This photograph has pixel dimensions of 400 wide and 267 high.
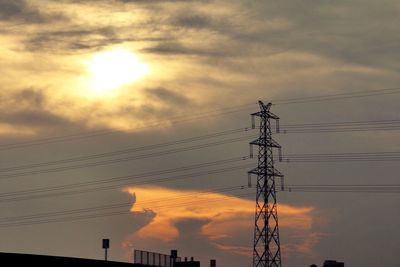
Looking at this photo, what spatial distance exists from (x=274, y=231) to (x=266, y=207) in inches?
124

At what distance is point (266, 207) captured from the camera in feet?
418

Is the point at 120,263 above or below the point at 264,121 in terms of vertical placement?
below

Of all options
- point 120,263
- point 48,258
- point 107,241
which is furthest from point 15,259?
point 107,241

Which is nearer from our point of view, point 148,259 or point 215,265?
point 148,259

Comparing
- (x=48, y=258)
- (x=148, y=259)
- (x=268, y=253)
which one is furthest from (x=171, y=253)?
(x=48, y=258)

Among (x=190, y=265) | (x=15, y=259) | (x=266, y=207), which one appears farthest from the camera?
(x=190, y=265)

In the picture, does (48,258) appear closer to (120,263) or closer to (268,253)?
(120,263)

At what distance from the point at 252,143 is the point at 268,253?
1391 cm

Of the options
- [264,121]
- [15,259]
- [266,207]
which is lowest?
[15,259]

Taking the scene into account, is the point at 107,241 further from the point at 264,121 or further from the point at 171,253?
the point at 264,121

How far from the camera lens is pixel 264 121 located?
420ft

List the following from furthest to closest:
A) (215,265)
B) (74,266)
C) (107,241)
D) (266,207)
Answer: (215,265) → (266,207) → (107,241) → (74,266)

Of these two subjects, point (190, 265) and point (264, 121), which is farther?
point (190, 265)

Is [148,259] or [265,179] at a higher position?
[265,179]
